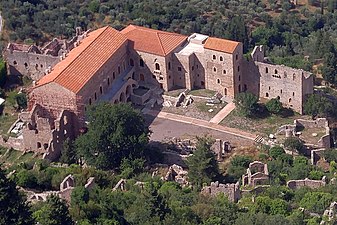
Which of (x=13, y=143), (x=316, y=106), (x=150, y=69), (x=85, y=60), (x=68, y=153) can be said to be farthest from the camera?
(x=150, y=69)

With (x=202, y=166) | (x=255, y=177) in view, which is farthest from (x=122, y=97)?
(x=255, y=177)

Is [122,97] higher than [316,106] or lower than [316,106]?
higher

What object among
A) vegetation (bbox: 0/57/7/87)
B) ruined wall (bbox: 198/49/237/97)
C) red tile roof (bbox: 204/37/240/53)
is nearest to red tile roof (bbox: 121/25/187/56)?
ruined wall (bbox: 198/49/237/97)

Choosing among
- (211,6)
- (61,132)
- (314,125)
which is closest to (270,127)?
(314,125)

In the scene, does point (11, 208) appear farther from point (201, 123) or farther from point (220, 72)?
point (220, 72)

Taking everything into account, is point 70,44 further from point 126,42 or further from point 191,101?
point 191,101

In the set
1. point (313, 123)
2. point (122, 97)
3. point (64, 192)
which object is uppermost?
point (64, 192)
